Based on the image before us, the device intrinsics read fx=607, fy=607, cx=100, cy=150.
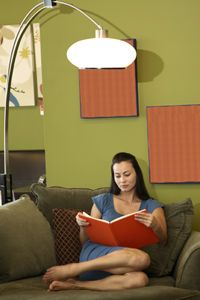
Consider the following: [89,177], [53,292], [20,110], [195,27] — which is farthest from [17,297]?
[20,110]

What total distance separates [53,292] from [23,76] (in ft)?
10.5

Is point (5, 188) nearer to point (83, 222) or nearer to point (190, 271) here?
point (83, 222)

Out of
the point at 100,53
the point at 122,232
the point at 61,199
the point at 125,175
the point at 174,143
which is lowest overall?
the point at 122,232

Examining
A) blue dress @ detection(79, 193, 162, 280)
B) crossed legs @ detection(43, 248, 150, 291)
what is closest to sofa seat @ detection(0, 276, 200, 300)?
crossed legs @ detection(43, 248, 150, 291)

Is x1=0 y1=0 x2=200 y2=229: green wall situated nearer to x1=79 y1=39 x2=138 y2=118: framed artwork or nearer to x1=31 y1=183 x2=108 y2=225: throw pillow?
x1=79 y1=39 x2=138 y2=118: framed artwork

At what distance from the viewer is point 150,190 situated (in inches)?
162

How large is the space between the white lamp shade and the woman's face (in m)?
0.63

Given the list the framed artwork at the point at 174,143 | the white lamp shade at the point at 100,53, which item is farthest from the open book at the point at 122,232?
the white lamp shade at the point at 100,53

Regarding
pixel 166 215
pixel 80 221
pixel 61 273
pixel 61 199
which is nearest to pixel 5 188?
pixel 61 199

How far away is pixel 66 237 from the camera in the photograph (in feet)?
12.1

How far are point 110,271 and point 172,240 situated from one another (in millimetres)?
436

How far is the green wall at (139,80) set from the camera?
399cm

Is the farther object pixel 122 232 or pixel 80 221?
pixel 80 221

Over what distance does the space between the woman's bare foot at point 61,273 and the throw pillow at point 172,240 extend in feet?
1.47
